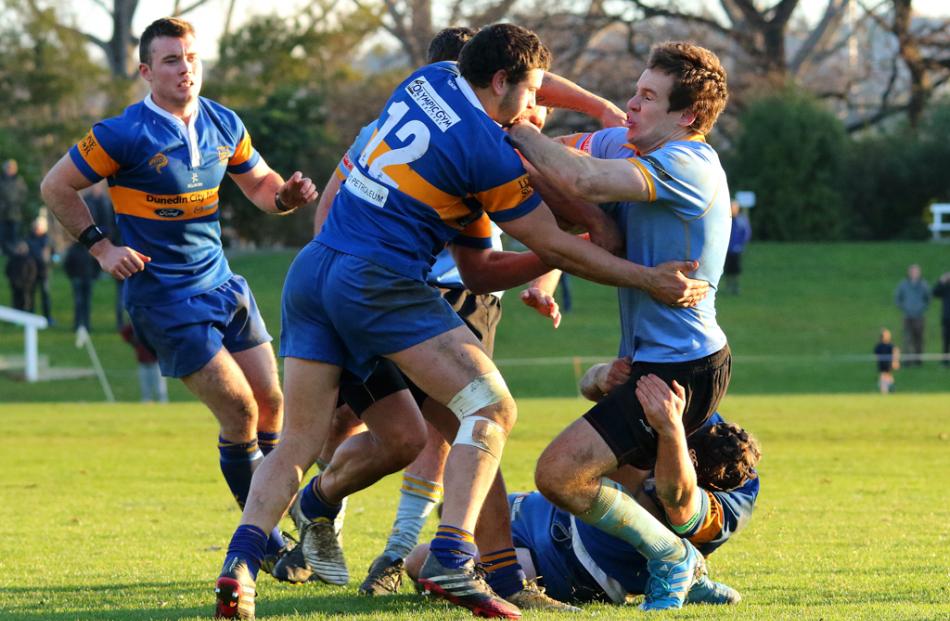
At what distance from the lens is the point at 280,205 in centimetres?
742

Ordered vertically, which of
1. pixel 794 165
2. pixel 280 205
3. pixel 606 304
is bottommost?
pixel 606 304

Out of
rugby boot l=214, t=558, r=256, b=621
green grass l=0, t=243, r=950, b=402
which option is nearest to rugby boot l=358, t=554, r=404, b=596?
rugby boot l=214, t=558, r=256, b=621

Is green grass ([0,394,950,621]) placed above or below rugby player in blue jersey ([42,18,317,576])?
below

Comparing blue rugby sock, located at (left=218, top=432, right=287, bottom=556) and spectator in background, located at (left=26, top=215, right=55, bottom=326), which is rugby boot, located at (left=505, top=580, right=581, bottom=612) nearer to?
blue rugby sock, located at (left=218, top=432, right=287, bottom=556)

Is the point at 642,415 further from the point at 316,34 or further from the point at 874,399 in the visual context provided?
the point at 316,34

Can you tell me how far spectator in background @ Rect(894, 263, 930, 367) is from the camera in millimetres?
28984

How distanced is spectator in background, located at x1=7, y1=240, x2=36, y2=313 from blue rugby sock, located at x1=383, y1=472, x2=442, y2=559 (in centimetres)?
2595

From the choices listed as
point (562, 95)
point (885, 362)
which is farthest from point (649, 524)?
point (885, 362)

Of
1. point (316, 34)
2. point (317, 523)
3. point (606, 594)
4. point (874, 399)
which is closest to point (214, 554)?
point (317, 523)

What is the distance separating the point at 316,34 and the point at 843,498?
40704mm

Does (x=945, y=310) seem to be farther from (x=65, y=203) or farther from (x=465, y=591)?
(x=465, y=591)

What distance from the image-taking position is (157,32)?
7.40 m

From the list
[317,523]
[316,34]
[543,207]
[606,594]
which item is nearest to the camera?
[543,207]

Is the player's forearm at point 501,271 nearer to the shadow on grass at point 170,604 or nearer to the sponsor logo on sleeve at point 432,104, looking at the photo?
the sponsor logo on sleeve at point 432,104
